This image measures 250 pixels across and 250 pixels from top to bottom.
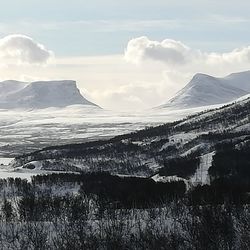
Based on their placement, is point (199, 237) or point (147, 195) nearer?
point (199, 237)

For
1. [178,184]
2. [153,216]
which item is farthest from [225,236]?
[178,184]

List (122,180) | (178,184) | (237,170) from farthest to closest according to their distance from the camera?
(237,170), (122,180), (178,184)

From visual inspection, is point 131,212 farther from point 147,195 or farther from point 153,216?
point 147,195

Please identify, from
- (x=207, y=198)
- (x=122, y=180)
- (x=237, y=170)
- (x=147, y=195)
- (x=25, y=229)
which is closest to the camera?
(x=25, y=229)

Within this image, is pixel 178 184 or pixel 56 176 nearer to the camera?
pixel 178 184

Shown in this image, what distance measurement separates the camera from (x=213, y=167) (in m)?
188

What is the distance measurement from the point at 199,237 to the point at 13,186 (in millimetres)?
110084

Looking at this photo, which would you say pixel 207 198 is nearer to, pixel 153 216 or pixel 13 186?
pixel 153 216

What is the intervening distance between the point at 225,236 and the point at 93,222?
2457cm

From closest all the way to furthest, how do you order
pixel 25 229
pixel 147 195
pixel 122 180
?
pixel 25 229
pixel 147 195
pixel 122 180

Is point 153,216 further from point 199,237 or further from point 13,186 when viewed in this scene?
point 13,186

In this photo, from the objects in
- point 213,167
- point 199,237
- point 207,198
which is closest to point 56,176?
point 213,167

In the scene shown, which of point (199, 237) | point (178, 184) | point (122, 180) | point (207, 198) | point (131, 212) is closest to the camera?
point (199, 237)

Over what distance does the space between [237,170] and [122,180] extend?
42.2 meters
